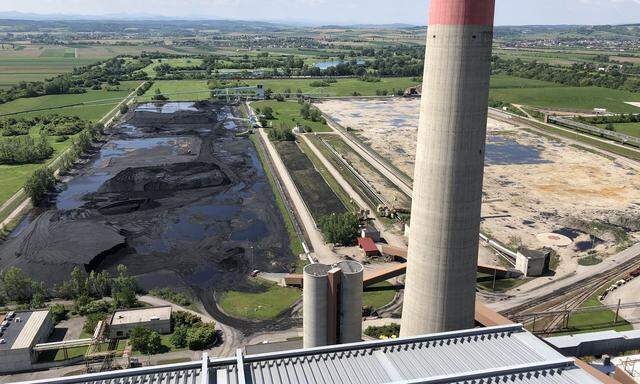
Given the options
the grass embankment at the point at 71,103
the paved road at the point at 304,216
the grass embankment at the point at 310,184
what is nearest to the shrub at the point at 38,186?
the paved road at the point at 304,216

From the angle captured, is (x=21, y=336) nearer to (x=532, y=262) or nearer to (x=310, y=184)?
(x=532, y=262)

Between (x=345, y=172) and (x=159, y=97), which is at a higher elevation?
(x=159, y=97)

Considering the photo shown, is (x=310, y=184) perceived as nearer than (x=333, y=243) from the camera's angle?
No

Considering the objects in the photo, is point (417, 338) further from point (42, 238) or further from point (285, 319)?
point (42, 238)

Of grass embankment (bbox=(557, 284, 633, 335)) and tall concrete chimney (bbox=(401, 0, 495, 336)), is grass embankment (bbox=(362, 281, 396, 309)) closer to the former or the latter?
grass embankment (bbox=(557, 284, 633, 335))

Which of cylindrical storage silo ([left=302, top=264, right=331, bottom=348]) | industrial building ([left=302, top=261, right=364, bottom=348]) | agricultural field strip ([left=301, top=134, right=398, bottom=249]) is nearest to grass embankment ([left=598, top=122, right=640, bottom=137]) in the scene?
agricultural field strip ([left=301, top=134, right=398, bottom=249])

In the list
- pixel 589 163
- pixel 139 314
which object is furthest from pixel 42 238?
pixel 589 163

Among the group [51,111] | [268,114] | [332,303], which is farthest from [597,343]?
[51,111]
